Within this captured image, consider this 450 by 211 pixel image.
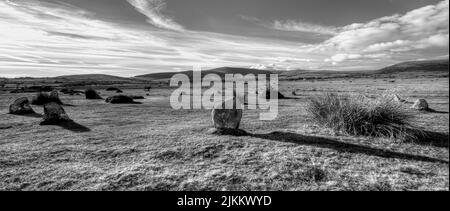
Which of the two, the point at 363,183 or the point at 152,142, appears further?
the point at 152,142

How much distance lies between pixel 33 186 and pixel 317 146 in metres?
6.35

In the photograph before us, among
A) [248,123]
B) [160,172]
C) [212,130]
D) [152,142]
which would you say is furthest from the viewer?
[248,123]

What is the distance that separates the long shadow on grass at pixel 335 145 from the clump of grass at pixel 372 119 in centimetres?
104

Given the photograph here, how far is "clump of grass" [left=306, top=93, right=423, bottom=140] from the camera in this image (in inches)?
284

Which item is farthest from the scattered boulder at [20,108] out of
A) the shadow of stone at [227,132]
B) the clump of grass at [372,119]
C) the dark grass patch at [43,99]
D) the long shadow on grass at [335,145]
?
the clump of grass at [372,119]

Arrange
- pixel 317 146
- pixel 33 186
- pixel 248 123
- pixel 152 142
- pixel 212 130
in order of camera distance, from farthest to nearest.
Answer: pixel 248 123
pixel 212 130
pixel 152 142
pixel 317 146
pixel 33 186

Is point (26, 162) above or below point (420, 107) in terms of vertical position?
below

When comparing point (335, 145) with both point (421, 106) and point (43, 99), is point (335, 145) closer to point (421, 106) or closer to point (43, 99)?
point (421, 106)

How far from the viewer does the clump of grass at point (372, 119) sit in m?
7.22

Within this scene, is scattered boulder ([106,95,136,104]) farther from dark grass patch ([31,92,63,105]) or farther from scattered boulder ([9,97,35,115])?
scattered boulder ([9,97,35,115])

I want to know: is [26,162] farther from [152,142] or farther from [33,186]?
[152,142]

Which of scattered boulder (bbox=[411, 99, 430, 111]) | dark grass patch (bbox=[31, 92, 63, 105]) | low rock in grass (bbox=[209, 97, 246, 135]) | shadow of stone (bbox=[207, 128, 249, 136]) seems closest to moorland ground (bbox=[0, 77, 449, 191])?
shadow of stone (bbox=[207, 128, 249, 136])
